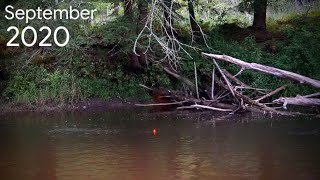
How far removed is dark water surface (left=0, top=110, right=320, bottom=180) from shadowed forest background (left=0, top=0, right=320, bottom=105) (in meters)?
2.78

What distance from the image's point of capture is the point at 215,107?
17.0 m

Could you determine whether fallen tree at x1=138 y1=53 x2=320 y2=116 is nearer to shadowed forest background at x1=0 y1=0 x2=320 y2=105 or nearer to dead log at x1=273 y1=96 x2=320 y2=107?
shadowed forest background at x1=0 y1=0 x2=320 y2=105

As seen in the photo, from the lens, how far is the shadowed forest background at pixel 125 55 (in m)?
18.7

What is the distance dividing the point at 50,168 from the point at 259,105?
6.58m

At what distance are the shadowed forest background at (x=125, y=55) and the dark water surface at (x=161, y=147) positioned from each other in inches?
110

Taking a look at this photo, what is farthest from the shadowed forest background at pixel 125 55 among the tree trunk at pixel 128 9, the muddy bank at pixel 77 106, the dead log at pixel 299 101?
the dead log at pixel 299 101

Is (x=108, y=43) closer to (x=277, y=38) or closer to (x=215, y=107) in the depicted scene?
(x=215, y=107)

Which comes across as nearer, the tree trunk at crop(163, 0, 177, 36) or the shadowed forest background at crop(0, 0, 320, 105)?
the tree trunk at crop(163, 0, 177, 36)

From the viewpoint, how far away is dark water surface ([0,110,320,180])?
Answer: 396 inches

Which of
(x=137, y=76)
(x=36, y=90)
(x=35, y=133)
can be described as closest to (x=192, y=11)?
(x=137, y=76)

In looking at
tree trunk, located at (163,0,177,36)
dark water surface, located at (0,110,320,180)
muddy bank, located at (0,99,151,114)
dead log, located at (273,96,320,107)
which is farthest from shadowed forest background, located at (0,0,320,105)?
dead log, located at (273,96,320,107)

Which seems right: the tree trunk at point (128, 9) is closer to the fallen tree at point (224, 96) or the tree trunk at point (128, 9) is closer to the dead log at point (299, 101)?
the fallen tree at point (224, 96)

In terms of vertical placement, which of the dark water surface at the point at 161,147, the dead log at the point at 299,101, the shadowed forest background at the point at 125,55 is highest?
the shadowed forest background at the point at 125,55

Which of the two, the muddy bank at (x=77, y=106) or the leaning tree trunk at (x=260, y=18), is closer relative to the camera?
the muddy bank at (x=77, y=106)
